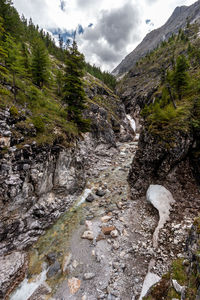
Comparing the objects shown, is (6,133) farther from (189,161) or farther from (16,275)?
(189,161)

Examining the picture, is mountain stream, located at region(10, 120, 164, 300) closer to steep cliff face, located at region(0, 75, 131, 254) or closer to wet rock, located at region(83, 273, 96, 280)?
wet rock, located at region(83, 273, 96, 280)

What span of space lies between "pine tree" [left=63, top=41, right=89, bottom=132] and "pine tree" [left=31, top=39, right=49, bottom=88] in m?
5.62

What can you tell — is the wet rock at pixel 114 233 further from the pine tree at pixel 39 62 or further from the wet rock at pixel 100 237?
the pine tree at pixel 39 62

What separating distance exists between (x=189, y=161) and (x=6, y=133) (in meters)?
15.9

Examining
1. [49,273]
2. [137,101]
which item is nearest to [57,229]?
[49,273]

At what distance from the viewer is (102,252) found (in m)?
7.79

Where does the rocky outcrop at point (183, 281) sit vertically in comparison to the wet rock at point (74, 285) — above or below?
above

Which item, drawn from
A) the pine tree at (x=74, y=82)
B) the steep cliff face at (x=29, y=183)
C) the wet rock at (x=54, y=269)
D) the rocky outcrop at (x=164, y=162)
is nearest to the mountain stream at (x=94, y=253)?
the wet rock at (x=54, y=269)

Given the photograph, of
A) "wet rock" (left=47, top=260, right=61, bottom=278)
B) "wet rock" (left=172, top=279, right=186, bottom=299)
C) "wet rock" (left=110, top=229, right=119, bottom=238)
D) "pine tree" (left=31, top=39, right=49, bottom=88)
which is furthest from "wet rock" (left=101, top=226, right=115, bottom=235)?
"pine tree" (left=31, top=39, right=49, bottom=88)

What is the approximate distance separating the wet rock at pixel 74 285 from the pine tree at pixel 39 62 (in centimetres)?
2447

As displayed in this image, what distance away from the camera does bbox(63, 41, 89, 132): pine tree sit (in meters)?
15.3

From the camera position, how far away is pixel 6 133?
8.13 meters

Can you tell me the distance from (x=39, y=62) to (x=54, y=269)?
81.1 ft

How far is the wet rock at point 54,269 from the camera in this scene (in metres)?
6.79
